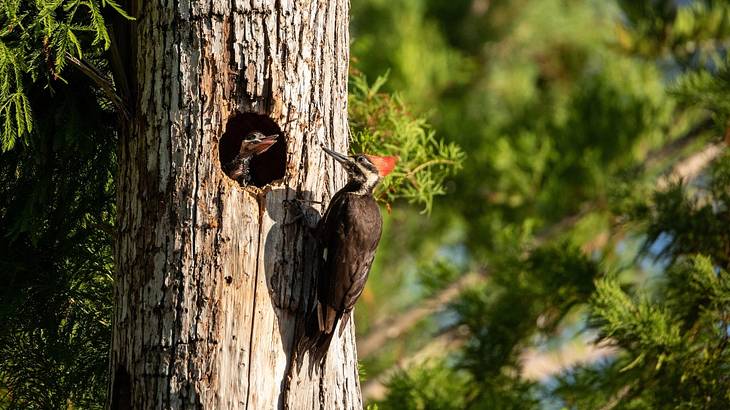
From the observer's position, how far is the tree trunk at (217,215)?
4023 mm

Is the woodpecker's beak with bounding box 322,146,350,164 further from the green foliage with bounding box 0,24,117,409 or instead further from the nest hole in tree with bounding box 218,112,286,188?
the green foliage with bounding box 0,24,117,409

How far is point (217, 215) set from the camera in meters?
4.10

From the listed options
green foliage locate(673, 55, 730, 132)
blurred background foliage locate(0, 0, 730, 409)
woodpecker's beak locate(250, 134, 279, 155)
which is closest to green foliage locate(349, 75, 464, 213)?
blurred background foliage locate(0, 0, 730, 409)

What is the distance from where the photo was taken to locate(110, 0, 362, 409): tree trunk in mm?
4023

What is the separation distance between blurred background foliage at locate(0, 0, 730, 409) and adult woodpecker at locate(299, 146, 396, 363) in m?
0.80

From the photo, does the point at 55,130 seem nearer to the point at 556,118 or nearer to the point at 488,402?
the point at 488,402

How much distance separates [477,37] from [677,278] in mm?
5303

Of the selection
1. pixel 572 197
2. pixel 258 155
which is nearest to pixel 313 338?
pixel 258 155

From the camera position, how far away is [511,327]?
630 cm

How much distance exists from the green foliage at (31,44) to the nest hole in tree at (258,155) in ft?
1.98

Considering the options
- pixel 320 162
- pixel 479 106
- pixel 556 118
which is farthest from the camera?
pixel 479 106

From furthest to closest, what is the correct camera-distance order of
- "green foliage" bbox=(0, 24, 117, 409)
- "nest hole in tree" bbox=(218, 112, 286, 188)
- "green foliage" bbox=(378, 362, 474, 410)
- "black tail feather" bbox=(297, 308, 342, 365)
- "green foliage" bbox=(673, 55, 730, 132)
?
"green foliage" bbox=(378, 362, 474, 410) → "green foliage" bbox=(673, 55, 730, 132) → "green foliage" bbox=(0, 24, 117, 409) → "nest hole in tree" bbox=(218, 112, 286, 188) → "black tail feather" bbox=(297, 308, 342, 365)

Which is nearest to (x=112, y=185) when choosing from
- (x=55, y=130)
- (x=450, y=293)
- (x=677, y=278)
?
(x=55, y=130)

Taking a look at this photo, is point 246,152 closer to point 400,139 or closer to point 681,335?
point 400,139
